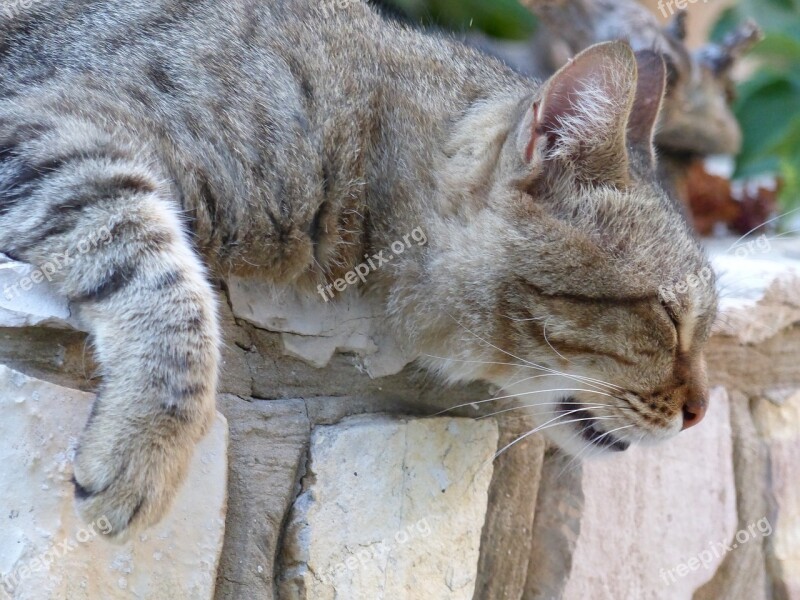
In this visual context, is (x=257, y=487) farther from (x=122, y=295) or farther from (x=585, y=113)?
(x=585, y=113)

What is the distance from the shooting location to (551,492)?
185 cm

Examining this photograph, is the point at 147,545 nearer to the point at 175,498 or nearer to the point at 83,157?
the point at 175,498

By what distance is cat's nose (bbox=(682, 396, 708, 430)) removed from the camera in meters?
1.55

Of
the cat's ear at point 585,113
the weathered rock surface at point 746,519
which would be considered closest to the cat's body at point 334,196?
the cat's ear at point 585,113

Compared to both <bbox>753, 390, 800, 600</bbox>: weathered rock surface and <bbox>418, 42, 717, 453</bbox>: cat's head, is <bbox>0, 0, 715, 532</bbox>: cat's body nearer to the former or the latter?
<bbox>418, 42, 717, 453</bbox>: cat's head

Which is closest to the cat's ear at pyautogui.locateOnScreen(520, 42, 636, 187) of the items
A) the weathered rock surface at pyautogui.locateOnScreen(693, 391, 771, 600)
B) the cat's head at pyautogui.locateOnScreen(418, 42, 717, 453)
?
the cat's head at pyautogui.locateOnScreen(418, 42, 717, 453)

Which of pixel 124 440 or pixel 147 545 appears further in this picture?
pixel 147 545

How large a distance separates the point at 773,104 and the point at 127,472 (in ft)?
10.2

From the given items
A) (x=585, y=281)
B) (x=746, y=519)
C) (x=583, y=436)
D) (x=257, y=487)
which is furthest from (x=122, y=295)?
(x=746, y=519)

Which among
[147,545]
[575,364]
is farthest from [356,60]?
[147,545]

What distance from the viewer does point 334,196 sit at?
155 centimetres

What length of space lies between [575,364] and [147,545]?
0.74 m

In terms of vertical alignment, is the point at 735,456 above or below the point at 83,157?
below

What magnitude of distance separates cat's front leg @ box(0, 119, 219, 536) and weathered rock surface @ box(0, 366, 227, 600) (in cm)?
7
